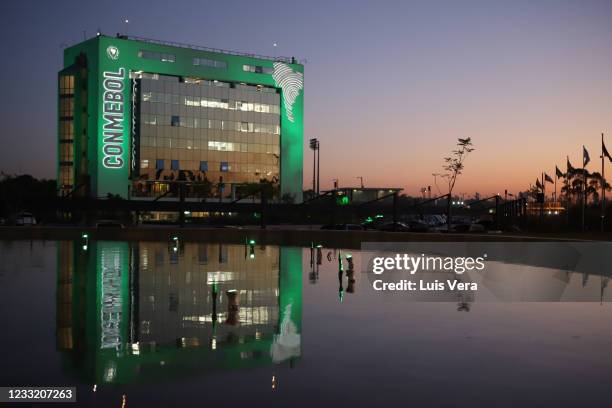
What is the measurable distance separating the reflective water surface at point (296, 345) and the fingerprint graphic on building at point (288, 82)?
340 ft

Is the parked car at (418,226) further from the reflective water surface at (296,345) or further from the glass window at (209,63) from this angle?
the glass window at (209,63)

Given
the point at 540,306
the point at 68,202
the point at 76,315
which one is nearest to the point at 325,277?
the point at 540,306

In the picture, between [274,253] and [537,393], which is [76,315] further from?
[274,253]

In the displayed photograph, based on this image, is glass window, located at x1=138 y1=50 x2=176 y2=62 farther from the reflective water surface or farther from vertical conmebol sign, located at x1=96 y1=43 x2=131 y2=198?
the reflective water surface

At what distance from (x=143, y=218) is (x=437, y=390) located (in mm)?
97533

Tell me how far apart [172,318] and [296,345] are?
3767 mm

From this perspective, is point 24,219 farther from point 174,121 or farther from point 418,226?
point 174,121

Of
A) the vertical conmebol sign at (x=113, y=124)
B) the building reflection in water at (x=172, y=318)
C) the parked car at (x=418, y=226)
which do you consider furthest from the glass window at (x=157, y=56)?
the building reflection in water at (x=172, y=318)

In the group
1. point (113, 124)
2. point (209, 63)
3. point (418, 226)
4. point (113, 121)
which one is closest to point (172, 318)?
point (418, 226)

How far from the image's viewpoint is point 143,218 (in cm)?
10294

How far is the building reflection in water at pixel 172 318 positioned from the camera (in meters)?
10.2

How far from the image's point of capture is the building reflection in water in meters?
10.2

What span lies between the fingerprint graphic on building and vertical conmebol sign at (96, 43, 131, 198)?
26.9 m

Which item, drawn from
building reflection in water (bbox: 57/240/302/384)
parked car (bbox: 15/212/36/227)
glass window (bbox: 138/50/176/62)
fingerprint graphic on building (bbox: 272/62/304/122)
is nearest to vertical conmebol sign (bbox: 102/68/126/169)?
glass window (bbox: 138/50/176/62)
